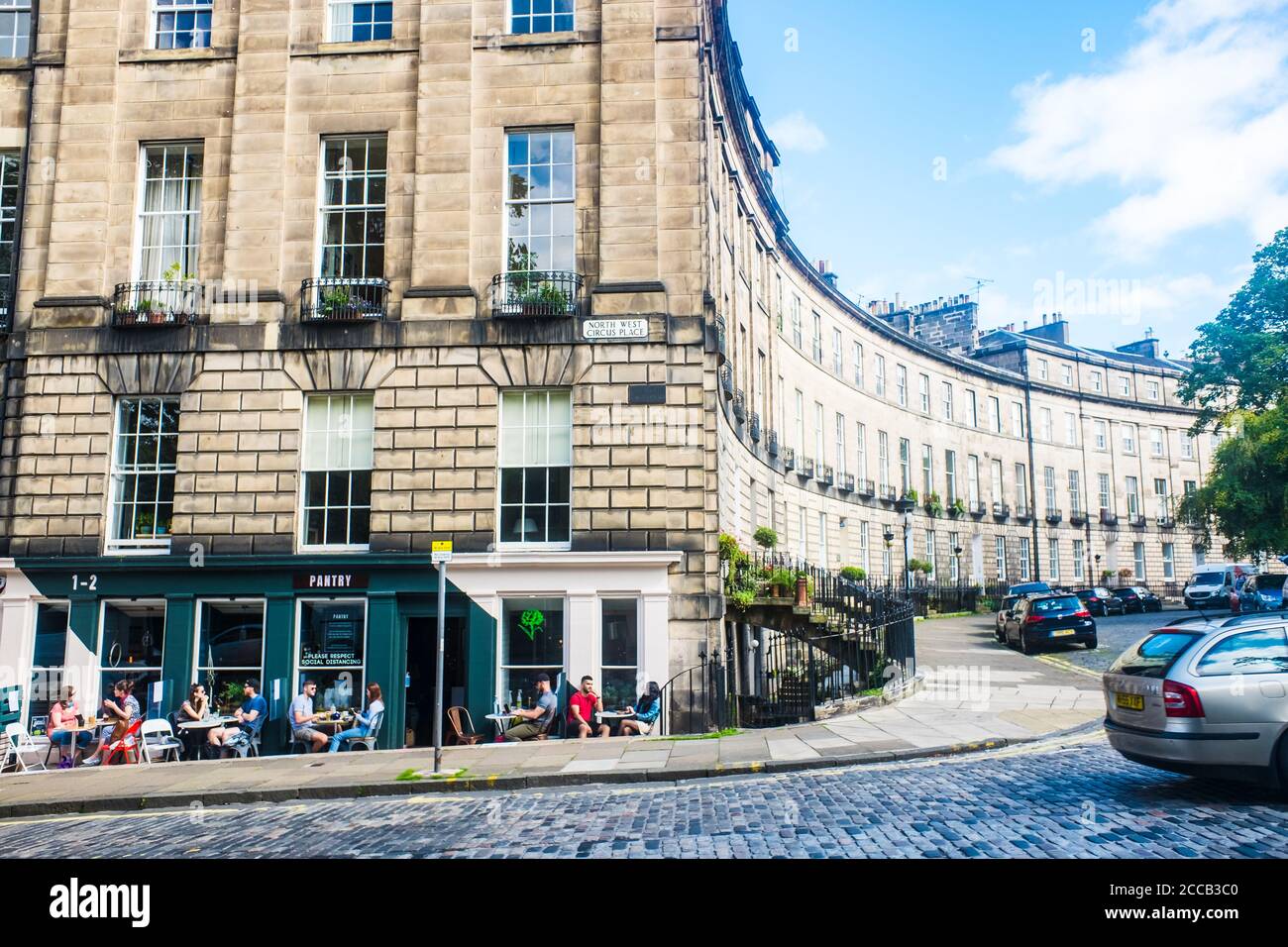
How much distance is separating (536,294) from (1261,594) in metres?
31.7

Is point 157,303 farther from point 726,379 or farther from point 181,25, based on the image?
point 726,379

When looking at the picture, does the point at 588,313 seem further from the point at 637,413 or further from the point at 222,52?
the point at 222,52

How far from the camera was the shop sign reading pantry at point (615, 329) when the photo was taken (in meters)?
18.0

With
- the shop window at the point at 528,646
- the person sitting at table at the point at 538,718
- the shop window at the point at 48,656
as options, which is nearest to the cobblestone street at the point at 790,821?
the person sitting at table at the point at 538,718

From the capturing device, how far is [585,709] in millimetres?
16859

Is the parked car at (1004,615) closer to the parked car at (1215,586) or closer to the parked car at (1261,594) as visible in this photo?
the parked car at (1261,594)

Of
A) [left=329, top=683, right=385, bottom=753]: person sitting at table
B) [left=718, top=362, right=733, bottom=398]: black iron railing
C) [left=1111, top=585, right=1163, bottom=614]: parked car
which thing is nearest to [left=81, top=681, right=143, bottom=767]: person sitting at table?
[left=329, top=683, right=385, bottom=753]: person sitting at table

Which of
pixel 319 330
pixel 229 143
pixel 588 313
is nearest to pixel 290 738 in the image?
pixel 319 330

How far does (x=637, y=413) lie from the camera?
1792 centimetres

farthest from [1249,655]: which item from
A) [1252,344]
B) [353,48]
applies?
[1252,344]

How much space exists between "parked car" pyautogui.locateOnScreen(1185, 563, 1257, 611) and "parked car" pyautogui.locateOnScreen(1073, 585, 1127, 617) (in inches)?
113

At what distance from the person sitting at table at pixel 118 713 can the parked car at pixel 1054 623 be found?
74.5 feet
